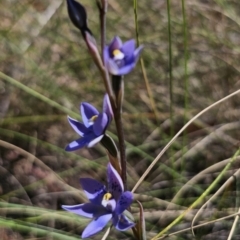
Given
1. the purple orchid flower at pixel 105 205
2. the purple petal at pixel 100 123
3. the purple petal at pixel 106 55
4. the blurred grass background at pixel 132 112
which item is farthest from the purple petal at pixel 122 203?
the blurred grass background at pixel 132 112

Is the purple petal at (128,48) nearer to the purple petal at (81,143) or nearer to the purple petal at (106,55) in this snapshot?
the purple petal at (106,55)

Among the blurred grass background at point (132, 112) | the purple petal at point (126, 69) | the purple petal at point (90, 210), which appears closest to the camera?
the purple petal at point (126, 69)

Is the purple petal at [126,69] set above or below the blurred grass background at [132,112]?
above

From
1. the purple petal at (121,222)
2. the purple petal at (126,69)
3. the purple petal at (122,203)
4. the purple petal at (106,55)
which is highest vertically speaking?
the purple petal at (106,55)

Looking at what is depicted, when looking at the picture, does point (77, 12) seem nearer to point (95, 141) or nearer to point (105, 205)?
point (95, 141)

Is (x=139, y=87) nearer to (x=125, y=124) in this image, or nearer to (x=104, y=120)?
(x=125, y=124)

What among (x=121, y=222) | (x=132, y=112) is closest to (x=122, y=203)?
(x=121, y=222)

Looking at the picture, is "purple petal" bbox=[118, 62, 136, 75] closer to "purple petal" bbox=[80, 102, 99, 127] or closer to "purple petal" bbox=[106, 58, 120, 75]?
"purple petal" bbox=[106, 58, 120, 75]
